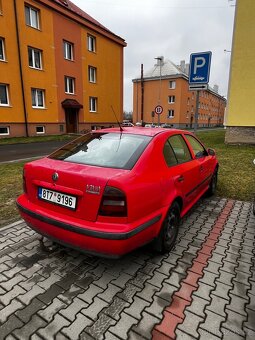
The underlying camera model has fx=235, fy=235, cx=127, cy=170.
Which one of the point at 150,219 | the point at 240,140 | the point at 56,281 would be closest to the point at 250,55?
the point at 240,140

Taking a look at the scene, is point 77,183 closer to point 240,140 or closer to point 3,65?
point 240,140

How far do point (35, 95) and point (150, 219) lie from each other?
18947 mm

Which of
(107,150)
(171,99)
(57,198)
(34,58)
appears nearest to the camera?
(57,198)

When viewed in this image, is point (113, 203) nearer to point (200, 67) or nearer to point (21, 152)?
point (200, 67)

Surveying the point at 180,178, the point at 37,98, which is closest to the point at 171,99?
the point at 37,98

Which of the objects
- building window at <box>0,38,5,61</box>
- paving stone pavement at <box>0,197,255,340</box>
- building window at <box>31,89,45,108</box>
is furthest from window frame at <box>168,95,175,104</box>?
paving stone pavement at <box>0,197,255,340</box>

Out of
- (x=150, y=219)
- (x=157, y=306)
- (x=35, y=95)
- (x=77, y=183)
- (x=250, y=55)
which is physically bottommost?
(x=157, y=306)

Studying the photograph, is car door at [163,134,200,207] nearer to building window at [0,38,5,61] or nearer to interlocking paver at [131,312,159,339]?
interlocking paver at [131,312,159,339]

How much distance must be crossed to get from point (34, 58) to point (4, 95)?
160 inches

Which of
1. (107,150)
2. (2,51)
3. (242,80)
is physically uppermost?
(2,51)

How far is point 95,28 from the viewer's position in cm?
2294

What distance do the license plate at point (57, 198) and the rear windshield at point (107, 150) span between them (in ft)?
1.42

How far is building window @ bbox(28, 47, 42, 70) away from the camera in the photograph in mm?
17922

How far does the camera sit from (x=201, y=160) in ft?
13.4
